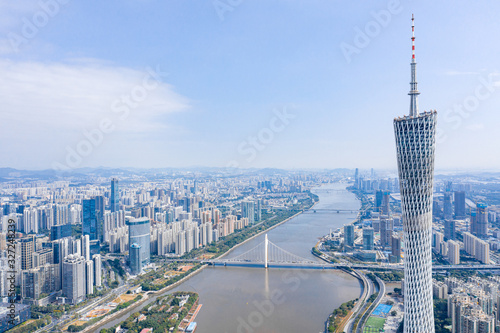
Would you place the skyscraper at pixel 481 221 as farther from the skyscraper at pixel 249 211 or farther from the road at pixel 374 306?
the skyscraper at pixel 249 211

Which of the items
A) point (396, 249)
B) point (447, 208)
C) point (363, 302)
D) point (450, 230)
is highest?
point (447, 208)

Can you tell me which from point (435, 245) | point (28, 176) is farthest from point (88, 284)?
point (28, 176)

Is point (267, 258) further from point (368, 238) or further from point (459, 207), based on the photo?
point (459, 207)

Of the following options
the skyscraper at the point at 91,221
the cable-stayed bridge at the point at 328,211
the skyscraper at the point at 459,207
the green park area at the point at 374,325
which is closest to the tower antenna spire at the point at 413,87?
the green park area at the point at 374,325

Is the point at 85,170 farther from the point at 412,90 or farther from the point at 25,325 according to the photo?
the point at 412,90

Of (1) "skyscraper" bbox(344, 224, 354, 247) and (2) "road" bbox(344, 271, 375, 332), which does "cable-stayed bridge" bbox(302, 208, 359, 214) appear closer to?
(1) "skyscraper" bbox(344, 224, 354, 247)

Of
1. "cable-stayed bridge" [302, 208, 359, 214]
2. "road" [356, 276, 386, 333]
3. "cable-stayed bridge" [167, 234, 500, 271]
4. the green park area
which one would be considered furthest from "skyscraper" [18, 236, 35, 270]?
"cable-stayed bridge" [302, 208, 359, 214]

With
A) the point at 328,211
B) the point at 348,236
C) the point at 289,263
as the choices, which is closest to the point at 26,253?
the point at 289,263

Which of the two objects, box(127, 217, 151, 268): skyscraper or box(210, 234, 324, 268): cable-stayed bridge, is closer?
box(210, 234, 324, 268): cable-stayed bridge
